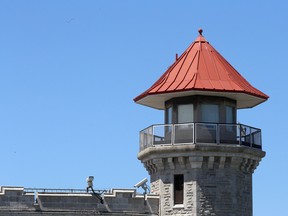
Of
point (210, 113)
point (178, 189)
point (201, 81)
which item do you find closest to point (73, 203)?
point (178, 189)

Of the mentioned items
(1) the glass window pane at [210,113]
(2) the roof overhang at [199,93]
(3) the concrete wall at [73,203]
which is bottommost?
(3) the concrete wall at [73,203]

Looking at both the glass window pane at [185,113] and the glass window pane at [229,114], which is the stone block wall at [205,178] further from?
the glass window pane at [229,114]

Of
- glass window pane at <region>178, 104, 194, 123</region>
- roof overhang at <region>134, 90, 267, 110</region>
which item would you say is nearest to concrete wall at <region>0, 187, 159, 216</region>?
glass window pane at <region>178, 104, 194, 123</region>

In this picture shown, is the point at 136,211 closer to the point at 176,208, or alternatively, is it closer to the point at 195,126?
the point at 176,208

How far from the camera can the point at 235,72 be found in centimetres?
4809

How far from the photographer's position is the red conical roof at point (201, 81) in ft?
149

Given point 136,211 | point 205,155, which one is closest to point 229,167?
point 205,155

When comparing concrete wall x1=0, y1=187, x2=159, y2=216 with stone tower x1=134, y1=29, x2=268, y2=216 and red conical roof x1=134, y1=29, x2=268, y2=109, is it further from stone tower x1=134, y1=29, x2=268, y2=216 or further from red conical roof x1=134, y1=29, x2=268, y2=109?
red conical roof x1=134, y1=29, x2=268, y2=109

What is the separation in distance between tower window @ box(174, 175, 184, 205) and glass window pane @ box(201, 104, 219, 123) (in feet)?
9.56

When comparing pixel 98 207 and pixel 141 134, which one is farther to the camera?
pixel 141 134

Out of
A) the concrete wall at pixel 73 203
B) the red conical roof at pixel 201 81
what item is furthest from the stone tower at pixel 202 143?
the concrete wall at pixel 73 203

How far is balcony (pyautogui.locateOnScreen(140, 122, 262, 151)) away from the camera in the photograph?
45.3 meters

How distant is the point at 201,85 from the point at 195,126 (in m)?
1.89

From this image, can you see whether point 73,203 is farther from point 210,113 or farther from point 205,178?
point 210,113
